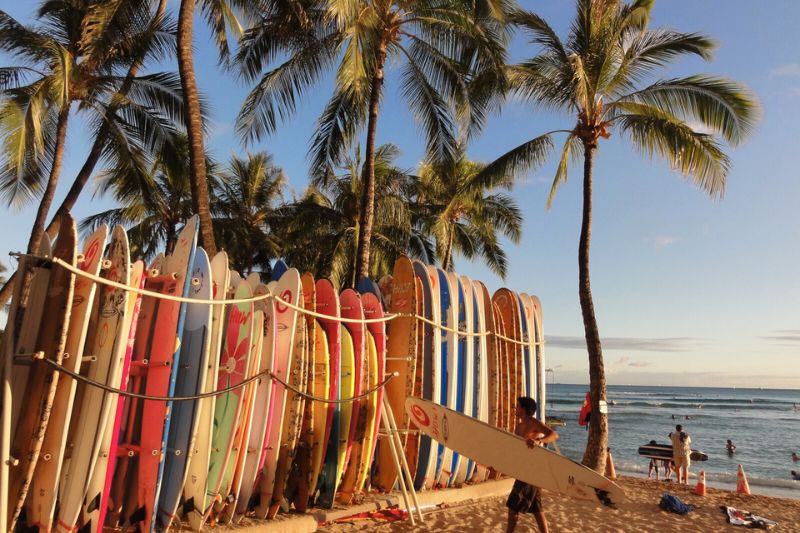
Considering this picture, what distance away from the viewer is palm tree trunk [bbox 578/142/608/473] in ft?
30.9

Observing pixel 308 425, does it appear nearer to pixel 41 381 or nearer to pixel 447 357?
pixel 447 357

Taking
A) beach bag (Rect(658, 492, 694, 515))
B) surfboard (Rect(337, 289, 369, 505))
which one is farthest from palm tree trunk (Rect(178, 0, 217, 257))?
beach bag (Rect(658, 492, 694, 515))

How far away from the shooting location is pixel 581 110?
10.1 m

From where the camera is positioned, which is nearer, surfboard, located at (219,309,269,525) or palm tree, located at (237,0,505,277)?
surfboard, located at (219,309,269,525)

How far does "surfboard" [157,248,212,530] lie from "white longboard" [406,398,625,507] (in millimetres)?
2300

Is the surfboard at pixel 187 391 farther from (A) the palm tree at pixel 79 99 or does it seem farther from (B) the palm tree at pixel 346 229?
(B) the palm tree at pixel 346 229

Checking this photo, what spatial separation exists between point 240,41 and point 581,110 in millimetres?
6355

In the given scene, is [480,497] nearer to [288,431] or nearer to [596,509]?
[596,509]

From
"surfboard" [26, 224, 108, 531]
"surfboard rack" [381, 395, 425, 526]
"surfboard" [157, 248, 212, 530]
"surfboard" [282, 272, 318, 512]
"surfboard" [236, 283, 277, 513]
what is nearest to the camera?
"surfboard" [26, 224, 108, 531]

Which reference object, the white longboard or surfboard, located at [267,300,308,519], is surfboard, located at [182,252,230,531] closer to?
surfboard, located at [267,300,308,519]

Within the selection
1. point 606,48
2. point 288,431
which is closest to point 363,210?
point 606,48

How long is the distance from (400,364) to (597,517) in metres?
2.94

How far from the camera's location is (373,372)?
5.81 metres

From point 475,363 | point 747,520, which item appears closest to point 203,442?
point 475,363
